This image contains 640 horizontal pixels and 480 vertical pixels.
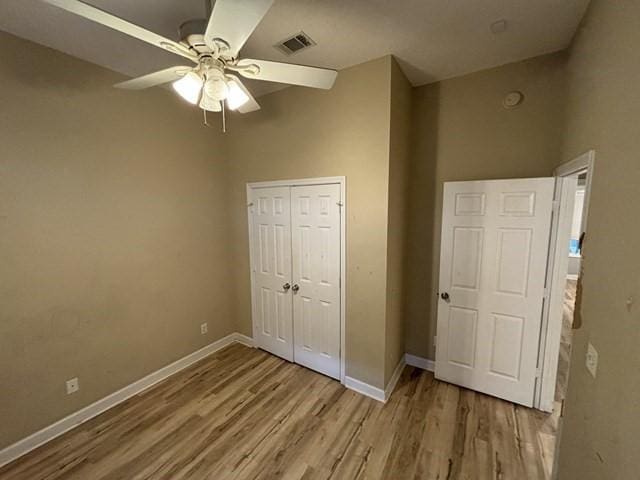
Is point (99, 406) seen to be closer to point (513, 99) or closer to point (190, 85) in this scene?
point (190, 85)

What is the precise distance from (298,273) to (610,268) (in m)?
2.27

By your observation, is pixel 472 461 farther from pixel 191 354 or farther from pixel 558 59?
pixel 558 59

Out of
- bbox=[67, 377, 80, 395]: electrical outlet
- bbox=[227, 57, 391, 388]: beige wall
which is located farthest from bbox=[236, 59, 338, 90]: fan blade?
bbox=[67, 377, 80, 395]: electrical outlet

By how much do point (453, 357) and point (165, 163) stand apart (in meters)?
3.42

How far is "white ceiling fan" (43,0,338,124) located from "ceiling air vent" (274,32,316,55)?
608 millimetres

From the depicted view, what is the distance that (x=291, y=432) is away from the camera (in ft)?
6.68

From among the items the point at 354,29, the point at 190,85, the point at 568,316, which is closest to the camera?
the point at 190,85

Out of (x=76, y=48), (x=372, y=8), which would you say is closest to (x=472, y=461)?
(x=372, y=8)

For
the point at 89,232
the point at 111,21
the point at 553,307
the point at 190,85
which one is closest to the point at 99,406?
the point at 89,232

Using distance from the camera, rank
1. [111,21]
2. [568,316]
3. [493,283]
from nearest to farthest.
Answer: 1. [111,21]
2. [493,283]
3. [568,316]

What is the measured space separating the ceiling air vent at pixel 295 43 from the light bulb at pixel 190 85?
0.86 m

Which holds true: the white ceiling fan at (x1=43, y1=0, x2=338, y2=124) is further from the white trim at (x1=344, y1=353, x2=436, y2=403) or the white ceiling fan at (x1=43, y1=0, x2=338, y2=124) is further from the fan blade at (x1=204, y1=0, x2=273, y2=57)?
the white trim at (x1=344, y1=353, x2=436, y2=403)

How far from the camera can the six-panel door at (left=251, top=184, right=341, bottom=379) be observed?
8.45ft

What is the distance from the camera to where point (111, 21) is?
40.0 inches
